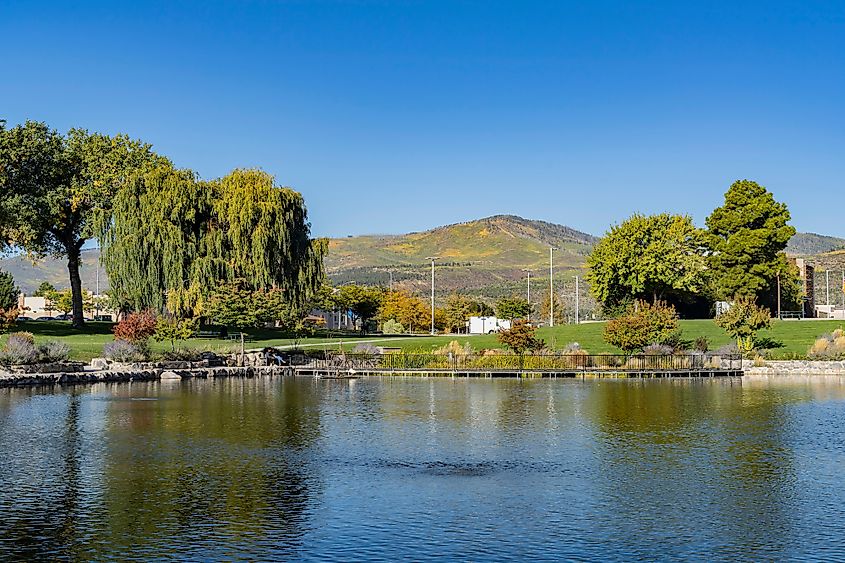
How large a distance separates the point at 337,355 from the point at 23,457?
3533 cm

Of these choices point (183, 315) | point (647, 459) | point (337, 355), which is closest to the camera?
point (647, 459)

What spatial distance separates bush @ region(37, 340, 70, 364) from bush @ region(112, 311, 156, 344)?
3874 mm

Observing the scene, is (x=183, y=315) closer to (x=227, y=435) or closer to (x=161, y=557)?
(x=227, y=435)

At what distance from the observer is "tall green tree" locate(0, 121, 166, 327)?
67625 millimetres

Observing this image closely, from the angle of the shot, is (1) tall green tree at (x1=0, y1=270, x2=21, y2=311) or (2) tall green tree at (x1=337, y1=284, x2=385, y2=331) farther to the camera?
(2) tall green tree at (x1=337, y1=284, x2=385, y2=331)

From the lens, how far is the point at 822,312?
107m

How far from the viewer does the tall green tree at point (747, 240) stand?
3044 inches

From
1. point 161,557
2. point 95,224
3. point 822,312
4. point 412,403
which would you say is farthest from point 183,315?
point 822,312

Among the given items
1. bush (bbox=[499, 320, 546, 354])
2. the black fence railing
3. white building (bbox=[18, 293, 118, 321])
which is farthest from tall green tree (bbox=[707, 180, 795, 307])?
white building (bbox=[18, 293, 118, 321])

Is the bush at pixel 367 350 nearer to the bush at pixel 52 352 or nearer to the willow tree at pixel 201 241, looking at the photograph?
the willow tree at pixel 201 241

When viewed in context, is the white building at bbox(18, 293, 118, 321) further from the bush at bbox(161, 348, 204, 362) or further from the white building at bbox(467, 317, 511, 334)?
the bush at bbox(161, 348, 204, 362)

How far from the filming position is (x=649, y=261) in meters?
77.9

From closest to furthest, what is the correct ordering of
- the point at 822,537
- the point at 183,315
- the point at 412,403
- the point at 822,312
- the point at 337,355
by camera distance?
1. the point at 822,537
2. the point at 412,403
3. the point at 337,355
4. the point at 183,315
5. the point at 822,312

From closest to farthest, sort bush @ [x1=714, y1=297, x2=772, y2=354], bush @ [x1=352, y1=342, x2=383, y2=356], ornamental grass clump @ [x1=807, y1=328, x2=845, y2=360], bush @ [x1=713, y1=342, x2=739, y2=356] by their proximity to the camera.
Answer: ornamental grass clump @ [x1=807, y1=328, x2=845, y2=360]
bush @ [x1=713, y1=342, x2=739, y2=356]
bush @ [x1=714, y1=297, x2=772, y2=354]
bush @ [x1=352, y1=342, x2=383, y2=356]
